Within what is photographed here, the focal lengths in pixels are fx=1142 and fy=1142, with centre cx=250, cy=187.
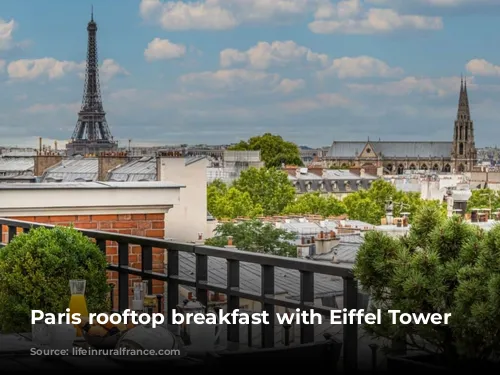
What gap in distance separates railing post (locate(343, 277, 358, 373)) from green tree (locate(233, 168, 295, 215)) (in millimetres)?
84597

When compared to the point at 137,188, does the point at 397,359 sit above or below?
below

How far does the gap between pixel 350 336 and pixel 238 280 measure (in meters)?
0.96

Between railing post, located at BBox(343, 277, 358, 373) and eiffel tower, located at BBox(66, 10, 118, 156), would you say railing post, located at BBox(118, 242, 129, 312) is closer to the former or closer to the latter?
railing post, located at BBox(343, 277, 358, 373)

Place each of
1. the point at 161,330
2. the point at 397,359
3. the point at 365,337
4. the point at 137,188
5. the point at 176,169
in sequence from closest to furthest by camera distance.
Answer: the point at 161,330
the point at 397,359
the point at 365,337
the point at 137,188
the point at 176,169

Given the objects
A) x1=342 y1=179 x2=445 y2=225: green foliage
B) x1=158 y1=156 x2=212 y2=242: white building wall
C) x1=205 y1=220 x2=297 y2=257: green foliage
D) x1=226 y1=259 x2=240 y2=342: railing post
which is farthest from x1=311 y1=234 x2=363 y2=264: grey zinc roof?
x1=342 y1=179 x2=445 y2=225: green foliage

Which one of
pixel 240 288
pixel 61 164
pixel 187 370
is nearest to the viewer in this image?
pixel 187 370

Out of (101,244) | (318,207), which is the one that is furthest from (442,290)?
(318,207)

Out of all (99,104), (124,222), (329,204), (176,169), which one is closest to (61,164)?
(176,169)

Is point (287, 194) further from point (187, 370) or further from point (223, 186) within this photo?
point (187, 370)

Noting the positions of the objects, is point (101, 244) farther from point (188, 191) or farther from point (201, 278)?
point (188, 191)

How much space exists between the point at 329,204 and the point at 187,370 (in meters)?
83.4

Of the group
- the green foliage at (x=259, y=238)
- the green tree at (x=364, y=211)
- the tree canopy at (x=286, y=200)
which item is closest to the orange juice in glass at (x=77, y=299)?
the green foliage at (x=259, y=238)

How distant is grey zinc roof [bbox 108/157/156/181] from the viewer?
1462 inches

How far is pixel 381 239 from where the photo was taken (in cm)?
545
